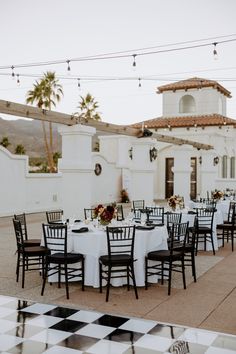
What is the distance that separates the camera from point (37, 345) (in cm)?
452

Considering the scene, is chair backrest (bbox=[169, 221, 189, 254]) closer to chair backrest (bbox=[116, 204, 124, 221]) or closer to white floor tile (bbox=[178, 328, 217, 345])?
chair backrest (bbox=[116, 204, 124, 221])

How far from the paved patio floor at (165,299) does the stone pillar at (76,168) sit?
2747 millimetres

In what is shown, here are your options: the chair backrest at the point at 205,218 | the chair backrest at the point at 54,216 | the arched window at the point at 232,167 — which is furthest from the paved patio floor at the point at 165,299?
the arched window at the point at 232,167

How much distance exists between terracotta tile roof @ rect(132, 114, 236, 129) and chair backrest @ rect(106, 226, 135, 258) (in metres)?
17.5

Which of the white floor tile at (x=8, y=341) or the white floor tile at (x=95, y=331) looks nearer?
the white floor tile at (x=8, y=341)

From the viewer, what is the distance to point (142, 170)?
14.2 m

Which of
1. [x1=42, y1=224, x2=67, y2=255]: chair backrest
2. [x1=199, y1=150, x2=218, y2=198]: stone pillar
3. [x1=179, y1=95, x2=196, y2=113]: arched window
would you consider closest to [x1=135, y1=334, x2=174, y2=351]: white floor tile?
[x1=42, y1=224, x2=67, y2=255]: chair backrest

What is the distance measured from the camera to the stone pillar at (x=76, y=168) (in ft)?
33.2

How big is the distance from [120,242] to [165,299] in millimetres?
1072

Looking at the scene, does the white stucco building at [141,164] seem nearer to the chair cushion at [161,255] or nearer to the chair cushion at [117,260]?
the chair cushion at [161,255]

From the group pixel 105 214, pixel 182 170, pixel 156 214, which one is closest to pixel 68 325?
pixel 105 214

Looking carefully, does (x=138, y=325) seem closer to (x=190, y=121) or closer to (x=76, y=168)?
(x=76, y=168)

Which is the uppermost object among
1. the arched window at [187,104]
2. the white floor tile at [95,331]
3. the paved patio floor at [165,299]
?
the arched window at [187,104]

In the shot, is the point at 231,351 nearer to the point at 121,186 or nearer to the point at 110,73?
the point at 110,73
